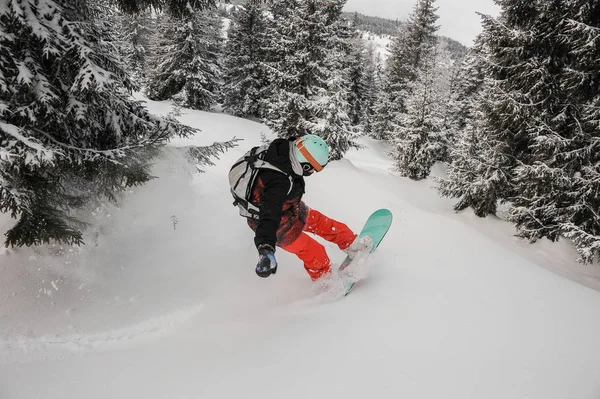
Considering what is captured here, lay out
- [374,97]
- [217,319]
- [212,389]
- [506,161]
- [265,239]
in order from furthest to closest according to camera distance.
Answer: [374,97] < [506,161] < [217,319] < [265,239] < [212,389]

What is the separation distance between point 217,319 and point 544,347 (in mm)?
3142

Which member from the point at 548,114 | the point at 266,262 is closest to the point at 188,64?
the point at 548,114

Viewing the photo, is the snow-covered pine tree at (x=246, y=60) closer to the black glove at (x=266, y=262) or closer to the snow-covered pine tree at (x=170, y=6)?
the snow-covered pine tree at (x=170, y=6)

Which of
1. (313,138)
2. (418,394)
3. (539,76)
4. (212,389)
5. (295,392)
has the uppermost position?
(539,76)

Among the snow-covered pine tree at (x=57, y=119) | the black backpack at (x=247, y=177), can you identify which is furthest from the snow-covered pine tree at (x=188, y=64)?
the black backpack at (x=247, y=177)

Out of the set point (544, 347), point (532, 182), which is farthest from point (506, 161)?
point (544, 347)

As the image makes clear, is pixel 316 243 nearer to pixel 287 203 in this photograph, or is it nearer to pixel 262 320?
pixel 287 203

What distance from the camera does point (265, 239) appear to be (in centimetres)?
341

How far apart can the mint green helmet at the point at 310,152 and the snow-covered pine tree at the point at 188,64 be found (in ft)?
77.4

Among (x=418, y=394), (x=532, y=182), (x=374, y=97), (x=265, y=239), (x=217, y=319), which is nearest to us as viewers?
(x=418, y=394)

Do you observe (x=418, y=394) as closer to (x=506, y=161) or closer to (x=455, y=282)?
(x=455, y=282)

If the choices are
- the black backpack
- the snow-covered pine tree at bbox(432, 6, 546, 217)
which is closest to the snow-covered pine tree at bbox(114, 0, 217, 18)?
the black backpack

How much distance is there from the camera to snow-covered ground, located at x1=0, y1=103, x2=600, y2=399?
2498 mm

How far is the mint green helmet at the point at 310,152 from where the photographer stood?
3678mm
